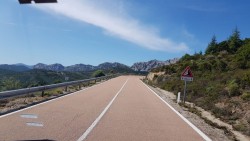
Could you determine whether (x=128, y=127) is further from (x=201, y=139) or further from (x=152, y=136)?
(x=201, y=139)

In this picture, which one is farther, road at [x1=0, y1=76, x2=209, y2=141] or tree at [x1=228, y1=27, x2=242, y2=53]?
tree at [x1=228, y1=27, x2=242, y2=53]

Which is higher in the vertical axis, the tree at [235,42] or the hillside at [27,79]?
Result: the tree at [235,42]

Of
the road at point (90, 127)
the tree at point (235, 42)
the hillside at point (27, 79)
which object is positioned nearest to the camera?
the road at point (90, 127)

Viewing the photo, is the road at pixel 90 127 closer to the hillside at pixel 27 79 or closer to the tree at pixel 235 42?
the hillside at pixel 27 79

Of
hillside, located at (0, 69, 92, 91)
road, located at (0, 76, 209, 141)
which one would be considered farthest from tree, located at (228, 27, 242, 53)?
road, located at (0, 76, 209, 141)

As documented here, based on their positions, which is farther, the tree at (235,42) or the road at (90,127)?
the tree at (235,42)

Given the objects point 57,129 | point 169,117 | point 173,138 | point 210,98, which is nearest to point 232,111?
point 210,98

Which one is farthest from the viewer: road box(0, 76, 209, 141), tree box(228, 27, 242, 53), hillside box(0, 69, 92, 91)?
tree box(228, 27, 242, 53)

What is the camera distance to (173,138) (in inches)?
383

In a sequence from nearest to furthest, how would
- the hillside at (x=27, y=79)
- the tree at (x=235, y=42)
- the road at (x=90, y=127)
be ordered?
the road at (x=90, y=127) < the hillside at (x=27, y=79) < the tree at (x=235, y=42)

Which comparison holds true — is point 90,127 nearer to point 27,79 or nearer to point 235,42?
point 235,42

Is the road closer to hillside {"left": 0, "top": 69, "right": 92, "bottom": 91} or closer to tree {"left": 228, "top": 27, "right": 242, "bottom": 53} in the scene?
hillside {"left": 0, "top": 69, "right": 92, "bottom": 91}

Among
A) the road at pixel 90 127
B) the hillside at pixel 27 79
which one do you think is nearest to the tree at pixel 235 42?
the hillside at pixel 27 79

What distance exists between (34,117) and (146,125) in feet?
12.7
